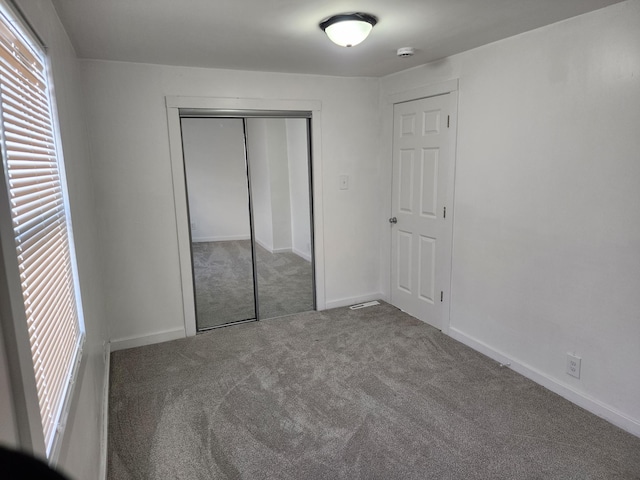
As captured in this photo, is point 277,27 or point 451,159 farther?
point 451,159

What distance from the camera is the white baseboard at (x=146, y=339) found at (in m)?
3.29

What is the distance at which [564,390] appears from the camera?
2.53 m

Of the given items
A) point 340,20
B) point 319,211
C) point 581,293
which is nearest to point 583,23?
point 340,20

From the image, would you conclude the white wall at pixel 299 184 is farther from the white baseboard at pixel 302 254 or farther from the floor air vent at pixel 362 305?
the floor air vent at pixel 362 305

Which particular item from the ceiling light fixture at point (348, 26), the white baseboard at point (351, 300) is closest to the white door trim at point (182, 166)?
the white baseboard at point (351, 300)

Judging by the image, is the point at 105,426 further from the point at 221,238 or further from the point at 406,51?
the point at 406,51

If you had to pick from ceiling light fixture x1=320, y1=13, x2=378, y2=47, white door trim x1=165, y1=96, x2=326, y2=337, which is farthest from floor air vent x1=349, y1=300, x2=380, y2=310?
ceiling light fixture x1=320, y1=13, x2=378, y2=47

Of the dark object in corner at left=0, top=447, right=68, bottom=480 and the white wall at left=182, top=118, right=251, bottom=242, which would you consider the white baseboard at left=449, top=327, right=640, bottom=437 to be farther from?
the dark object in corner at left=0, top=447, right=68, bottom=480

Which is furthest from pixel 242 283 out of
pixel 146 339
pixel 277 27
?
pixel 277 27

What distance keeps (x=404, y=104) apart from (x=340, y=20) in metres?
1.64

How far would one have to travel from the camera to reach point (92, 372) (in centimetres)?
202

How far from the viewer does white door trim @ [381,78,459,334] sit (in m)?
3.12

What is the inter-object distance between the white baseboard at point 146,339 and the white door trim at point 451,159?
2.06 metres

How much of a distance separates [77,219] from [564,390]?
9.62ft
